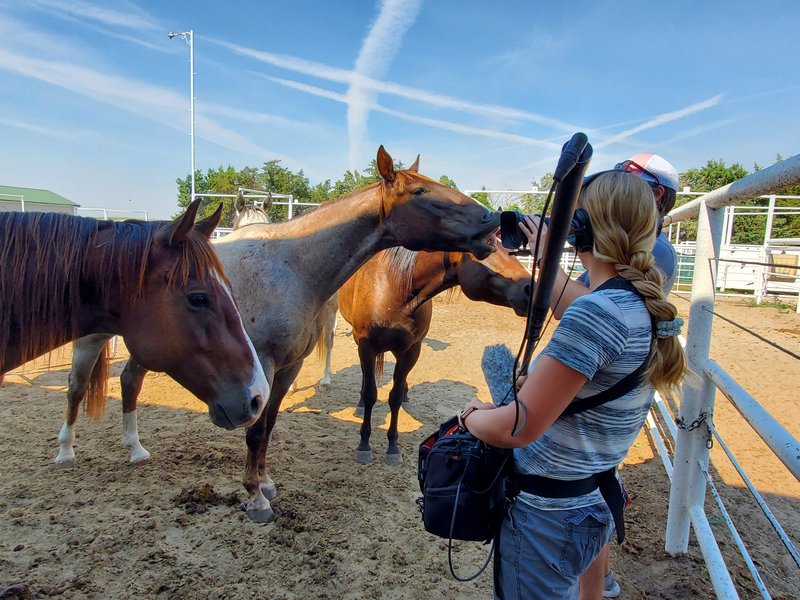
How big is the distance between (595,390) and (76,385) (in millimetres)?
3661

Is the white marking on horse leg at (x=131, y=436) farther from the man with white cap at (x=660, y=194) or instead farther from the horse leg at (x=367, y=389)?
the man with white cap at (x=660, y=194)

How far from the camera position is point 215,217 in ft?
6.01

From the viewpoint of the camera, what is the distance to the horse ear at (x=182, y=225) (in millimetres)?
1616

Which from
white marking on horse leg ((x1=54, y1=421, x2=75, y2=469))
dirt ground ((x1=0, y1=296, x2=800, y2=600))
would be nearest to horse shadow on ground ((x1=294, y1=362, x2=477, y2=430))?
dirt ground ((x1=0, y1=296, x2=800, y2=600))

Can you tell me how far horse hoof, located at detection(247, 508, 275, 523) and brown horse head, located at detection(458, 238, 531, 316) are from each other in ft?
6.67

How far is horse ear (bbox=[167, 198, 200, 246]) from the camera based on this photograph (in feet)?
5.30

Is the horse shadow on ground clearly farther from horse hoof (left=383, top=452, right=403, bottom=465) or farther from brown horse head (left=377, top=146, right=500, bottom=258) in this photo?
brown horse head (left=377, top=146, right=500, bottom=258)

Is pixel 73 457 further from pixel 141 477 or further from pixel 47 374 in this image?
pixel 47 374

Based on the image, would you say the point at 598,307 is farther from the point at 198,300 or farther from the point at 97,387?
the point at 97,387

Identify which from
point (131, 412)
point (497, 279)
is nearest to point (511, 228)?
point (497, 279)

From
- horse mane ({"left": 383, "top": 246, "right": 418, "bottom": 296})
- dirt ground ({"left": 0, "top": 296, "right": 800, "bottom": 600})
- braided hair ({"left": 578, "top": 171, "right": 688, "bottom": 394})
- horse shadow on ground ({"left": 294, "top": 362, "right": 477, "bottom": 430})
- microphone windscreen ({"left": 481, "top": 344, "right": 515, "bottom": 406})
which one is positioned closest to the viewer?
braided hair ({"left": 578, "top": 171, "right": 688, "bottom": 394})

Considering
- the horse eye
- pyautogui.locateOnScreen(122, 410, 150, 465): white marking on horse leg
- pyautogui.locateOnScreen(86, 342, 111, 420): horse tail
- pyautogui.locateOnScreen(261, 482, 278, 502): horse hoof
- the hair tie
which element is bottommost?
pyautogui.locateOnScreen(261, 482, 278, 502): horse hoof

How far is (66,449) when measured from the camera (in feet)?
11.1

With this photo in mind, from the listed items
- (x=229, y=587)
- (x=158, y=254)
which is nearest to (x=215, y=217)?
(x=158, y=254)
